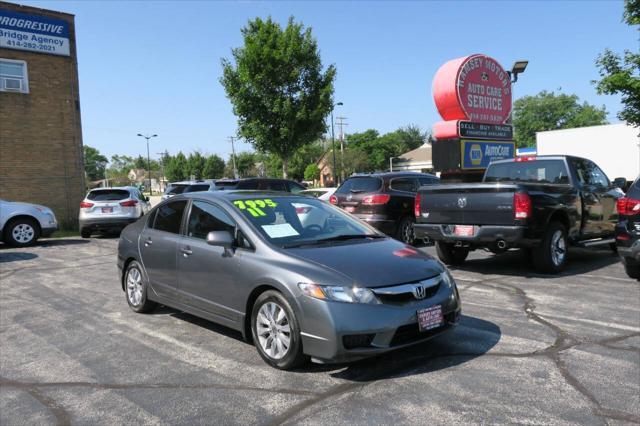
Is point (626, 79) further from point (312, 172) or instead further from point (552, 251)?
point (312, 172)

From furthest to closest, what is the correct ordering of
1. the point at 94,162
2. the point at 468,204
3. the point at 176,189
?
the point at 94,162, the point at 176,189, the point at 468,204

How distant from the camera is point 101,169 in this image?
18838 cm

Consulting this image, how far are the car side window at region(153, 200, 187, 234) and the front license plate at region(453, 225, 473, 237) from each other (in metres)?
4.16

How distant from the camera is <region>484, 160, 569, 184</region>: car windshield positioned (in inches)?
344

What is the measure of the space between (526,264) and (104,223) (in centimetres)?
1137

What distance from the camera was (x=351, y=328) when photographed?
3746 mm

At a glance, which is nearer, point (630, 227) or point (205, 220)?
point (205, 220)

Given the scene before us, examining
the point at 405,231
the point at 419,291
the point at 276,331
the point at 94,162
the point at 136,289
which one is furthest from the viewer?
the point at 94,162

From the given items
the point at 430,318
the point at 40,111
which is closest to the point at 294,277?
the point at 430,318

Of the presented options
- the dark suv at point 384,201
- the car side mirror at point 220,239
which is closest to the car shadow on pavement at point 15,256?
the dark suv at point 384,201

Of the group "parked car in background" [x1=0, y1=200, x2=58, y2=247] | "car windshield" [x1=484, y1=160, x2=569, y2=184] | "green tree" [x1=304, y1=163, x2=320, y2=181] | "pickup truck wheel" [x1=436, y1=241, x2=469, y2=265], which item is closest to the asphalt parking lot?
"pickup truck wheel" [x1=436, y1=241, x2=469, y2=265]

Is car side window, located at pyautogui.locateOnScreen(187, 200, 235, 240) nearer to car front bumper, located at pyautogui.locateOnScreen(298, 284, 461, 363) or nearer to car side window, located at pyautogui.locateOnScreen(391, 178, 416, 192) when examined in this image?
car front bumper, located at pyautogui.locateOnScreen(298, 284, 461, 363)

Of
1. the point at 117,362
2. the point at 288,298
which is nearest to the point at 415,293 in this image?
the point at 288,298

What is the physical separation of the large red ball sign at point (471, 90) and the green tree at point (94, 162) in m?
158
